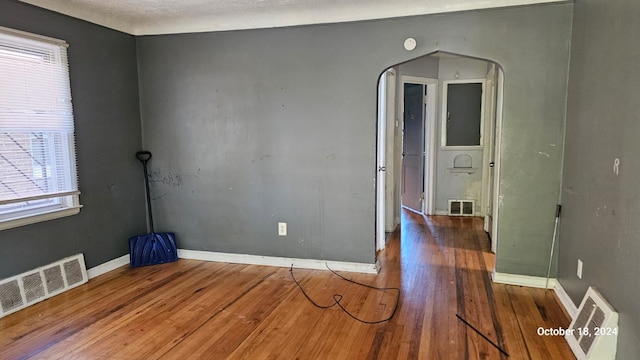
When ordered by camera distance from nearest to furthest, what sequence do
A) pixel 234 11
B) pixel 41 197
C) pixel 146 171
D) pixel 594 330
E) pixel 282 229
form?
pixel 594 330 < pixel 41 197 < pixel 234 11 < pixel 282 229 < pixel 146 171

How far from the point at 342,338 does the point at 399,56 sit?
2.30 metres

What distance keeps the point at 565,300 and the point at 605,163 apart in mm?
1148

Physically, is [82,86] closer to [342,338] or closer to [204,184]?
[204,184]

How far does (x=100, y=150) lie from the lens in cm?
358

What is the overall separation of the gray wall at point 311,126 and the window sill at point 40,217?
92 centimetres

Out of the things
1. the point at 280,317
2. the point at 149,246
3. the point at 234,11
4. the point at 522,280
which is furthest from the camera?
the point at 149,246

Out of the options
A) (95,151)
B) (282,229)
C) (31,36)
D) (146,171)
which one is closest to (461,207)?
(282,229)

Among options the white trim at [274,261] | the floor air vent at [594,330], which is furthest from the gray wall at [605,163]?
the white trim at [274,261]

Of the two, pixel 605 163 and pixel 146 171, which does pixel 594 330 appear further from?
pixel 146 171

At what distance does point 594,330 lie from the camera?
6.84ft

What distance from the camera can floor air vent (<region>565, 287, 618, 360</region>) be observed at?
6.52ft

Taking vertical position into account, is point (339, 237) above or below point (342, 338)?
above

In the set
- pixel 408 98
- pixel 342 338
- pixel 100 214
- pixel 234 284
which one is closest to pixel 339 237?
pixel 234 284

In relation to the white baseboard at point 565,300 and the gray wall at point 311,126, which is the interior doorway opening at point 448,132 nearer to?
the gray wall at point 311,126
